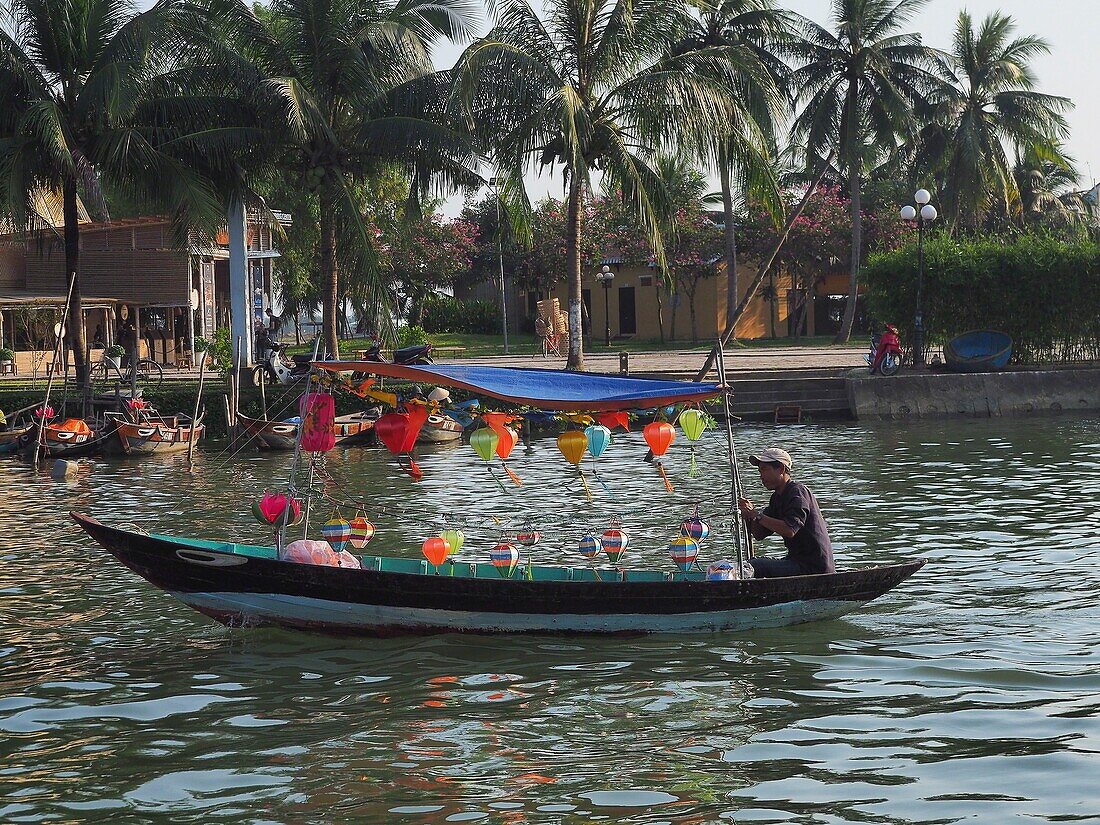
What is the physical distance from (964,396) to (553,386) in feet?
71.5

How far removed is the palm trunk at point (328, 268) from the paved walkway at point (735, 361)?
674 cm

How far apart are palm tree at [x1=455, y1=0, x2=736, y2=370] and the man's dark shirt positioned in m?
16.4

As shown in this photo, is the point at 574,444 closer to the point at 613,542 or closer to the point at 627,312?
the point at 613,542

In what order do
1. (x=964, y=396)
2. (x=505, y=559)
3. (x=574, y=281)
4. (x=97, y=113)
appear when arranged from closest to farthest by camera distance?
(x=505, y=559)
(x=97, y=113)
(x=574, y=281)
(x=964, y=396)

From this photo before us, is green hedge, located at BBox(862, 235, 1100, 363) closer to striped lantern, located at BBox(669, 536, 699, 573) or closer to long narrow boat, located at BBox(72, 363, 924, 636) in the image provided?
long narrow boat, located at BBox(72, 363, 924, 636)

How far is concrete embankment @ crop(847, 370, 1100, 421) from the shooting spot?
29.5 metres

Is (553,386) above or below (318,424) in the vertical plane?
above

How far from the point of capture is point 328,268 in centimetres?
2855

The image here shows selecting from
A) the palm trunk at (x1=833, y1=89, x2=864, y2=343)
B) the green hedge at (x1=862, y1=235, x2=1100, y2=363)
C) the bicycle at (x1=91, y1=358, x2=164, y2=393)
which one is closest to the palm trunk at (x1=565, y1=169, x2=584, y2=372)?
the green hedge at (x1=862, y1=235, x2=1100, y2=363)

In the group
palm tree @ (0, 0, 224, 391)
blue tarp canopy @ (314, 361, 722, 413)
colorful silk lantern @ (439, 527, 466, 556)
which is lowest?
colorful silk lantern @ (439, 527, 466, 556)

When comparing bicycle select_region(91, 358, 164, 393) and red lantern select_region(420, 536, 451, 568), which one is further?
bicycle select_region(91, 358, 164, 393)

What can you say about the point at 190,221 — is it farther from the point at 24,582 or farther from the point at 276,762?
the point at 276,762

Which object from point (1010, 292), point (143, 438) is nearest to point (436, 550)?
point (143, 438)

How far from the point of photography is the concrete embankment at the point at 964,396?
29547 millimetres
